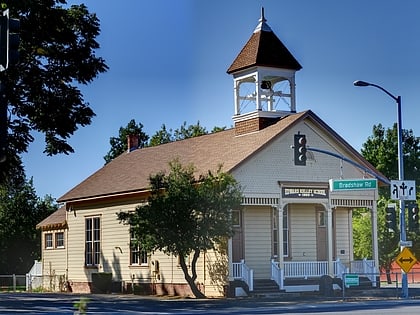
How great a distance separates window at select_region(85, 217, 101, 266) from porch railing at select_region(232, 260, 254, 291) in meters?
11.8

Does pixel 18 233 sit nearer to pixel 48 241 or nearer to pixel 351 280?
pixel 48 241

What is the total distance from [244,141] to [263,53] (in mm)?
4643

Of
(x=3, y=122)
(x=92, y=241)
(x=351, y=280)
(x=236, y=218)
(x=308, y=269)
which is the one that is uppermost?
(x=3, y=122)

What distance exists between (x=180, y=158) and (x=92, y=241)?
7.62 metres

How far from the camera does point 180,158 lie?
46.2 metres

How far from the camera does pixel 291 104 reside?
44844 mm

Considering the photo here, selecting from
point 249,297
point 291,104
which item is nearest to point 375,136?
point 291,104

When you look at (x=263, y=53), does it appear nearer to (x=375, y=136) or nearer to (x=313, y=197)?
(x=313, y=197)

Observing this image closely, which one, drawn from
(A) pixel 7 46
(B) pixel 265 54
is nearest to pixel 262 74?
(B) pixel 265 54

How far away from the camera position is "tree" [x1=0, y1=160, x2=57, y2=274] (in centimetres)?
6644

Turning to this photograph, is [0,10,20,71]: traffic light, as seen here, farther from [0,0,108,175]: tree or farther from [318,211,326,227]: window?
[318,211,326,227]: window

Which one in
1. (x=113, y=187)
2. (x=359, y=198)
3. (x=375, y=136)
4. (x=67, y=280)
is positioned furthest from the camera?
(x=375, y=136)

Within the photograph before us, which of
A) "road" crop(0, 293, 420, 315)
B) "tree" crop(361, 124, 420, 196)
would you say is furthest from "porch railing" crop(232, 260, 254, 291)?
"tree" crop(361, 124, 420, 196)

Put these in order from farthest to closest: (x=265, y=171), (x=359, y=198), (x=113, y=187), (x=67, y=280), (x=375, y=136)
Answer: (x=375, y=136)
(x=67, y=280)
(x=113, y=187)
(x=359, y=198)
(x=265, y=171)
